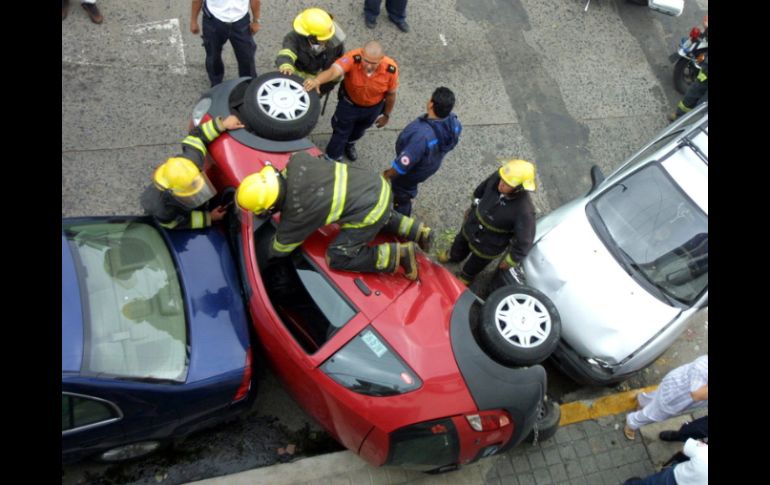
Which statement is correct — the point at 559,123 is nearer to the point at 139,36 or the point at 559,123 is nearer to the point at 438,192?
the point at 438,192

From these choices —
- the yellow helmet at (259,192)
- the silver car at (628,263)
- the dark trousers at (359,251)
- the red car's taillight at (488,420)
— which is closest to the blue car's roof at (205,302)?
the yellow helmet at (259,192)

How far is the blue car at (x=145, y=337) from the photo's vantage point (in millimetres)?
3385

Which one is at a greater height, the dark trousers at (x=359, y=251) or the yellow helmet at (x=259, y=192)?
the yellow helmet at (x=259, y=192)

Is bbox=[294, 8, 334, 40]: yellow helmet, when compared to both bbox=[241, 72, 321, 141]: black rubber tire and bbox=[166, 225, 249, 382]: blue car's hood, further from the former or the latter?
bbox=[166, 225, 249, 382]: blue car's hood

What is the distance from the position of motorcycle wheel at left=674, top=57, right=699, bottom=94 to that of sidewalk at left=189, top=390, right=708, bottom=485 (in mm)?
4181

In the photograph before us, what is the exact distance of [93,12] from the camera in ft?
20.0

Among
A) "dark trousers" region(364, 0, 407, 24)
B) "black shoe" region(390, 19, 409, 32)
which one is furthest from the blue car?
"black shoe" region(390, 19, 409, 32)

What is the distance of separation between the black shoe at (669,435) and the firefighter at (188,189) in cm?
394

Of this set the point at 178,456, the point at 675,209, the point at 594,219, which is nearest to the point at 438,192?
the point at 594,219

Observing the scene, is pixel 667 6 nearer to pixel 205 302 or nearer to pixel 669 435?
pixel 669 435

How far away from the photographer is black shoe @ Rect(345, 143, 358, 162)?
19.4ft

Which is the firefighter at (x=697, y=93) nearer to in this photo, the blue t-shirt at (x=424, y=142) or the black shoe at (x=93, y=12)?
the blue t-shirt at (x=424, y=142)

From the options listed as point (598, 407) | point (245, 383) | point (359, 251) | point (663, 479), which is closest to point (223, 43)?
point (359, 251)
